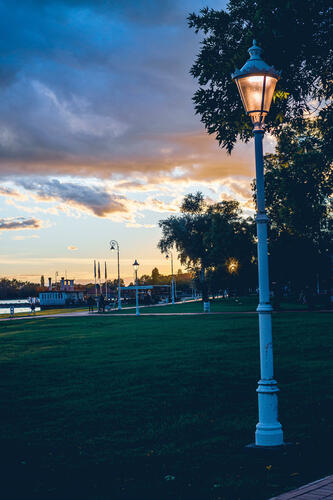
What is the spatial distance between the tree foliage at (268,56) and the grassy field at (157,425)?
5.94 metres

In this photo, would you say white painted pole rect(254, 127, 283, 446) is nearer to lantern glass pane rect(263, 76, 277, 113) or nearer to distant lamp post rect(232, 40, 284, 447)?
distant lamp post rect(232, 40, 284, 447)

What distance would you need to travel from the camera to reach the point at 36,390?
11.0 meters

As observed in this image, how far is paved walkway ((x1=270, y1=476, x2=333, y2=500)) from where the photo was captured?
4492 millimetres

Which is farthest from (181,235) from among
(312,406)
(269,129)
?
(312,406)

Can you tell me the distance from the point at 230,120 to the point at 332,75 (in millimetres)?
2920

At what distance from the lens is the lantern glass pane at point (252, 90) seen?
6.93m

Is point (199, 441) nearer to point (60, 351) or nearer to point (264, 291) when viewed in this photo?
point (264, 291)

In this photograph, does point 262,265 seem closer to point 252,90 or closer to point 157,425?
point 252,90

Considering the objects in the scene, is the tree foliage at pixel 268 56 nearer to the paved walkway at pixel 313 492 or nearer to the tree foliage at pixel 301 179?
the tree foliage at pixel 301 179

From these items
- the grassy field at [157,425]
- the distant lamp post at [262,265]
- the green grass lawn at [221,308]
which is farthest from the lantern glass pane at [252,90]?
the green grass lawn at [221,308]

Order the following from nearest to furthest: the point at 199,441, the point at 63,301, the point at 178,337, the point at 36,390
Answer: the point at 199,441, the point at 36,390, the point at 178,337, the point at 63,301

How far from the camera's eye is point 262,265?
6816mm

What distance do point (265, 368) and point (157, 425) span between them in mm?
2092

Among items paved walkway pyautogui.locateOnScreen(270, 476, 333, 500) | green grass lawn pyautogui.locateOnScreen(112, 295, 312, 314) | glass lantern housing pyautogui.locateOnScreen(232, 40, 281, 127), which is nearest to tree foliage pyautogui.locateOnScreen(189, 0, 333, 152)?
glass lantern housing pyautogui.locateOnScreen(232, 40, 281, 127)
